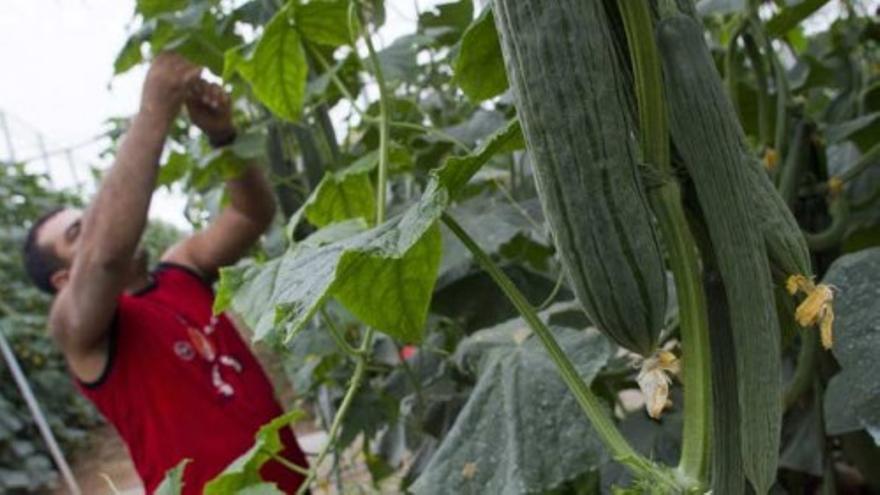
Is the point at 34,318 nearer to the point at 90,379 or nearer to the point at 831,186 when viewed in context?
the point at 90,379

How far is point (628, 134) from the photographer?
507mm

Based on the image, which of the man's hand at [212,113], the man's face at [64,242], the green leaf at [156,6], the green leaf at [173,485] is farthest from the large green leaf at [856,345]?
the man's face at [64,242]

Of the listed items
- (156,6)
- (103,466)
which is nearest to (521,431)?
(156,6)

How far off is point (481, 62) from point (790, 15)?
618 millimetres

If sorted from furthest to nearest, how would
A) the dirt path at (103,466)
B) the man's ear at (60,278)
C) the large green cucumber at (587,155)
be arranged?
1. the dirt path at (103,466)
2. the man's ear at (60,278)
3. the large green cucumber at (587,155)

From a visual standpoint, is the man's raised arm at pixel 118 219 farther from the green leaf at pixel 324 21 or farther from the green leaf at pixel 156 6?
the green leaf at pixel 324 21

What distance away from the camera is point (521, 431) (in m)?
0.86

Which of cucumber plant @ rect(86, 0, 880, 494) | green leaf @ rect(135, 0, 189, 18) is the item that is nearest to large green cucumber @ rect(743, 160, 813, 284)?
cucumber plant @ rect(86, 0, 880, 494)

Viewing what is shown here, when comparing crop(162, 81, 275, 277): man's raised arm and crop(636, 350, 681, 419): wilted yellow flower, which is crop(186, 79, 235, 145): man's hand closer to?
crop(162, 81, 275, 277): man's raised arm

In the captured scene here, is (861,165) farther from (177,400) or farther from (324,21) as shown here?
(177,400)

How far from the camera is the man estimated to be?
5.73ft

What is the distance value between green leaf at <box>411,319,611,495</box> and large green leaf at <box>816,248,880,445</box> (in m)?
0.22

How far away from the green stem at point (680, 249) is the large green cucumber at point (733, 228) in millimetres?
12

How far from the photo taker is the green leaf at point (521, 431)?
0.83m
